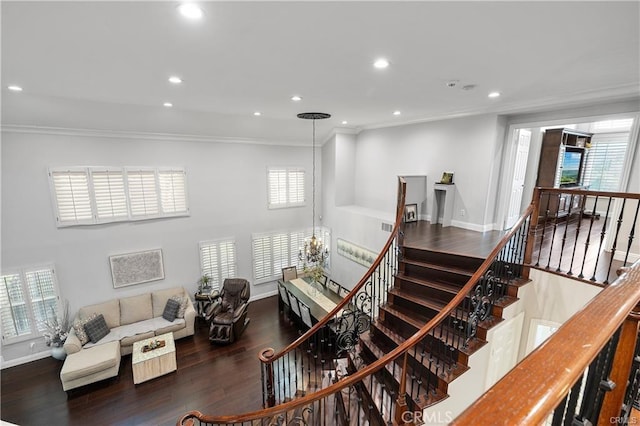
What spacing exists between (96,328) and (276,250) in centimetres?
454

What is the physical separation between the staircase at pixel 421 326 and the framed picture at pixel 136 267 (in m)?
5.61

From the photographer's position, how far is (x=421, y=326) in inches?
133

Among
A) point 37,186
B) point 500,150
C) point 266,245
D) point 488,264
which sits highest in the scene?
point 500,150

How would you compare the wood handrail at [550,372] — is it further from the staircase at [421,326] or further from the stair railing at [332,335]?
the stair railing at [332,335]

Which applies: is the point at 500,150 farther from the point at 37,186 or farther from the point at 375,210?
the point at 37,186

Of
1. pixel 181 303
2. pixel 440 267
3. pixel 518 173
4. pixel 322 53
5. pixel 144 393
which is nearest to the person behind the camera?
pixel 322 53

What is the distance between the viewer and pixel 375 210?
25.5 ft

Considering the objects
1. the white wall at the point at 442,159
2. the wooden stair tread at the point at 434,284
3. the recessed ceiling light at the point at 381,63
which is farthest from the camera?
the white wall at the point at 442,159

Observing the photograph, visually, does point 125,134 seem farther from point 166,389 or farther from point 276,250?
point 166,389

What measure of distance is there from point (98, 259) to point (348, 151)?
6.86 meters

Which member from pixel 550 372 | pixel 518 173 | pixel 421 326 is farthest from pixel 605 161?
pixel 550 372

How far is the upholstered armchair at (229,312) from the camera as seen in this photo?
249 inches

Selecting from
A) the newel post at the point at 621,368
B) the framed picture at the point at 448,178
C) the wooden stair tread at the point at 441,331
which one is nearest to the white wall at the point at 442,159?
the framed picture at the point at 448,178

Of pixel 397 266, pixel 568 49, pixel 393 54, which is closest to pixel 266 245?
pixel 397 266
